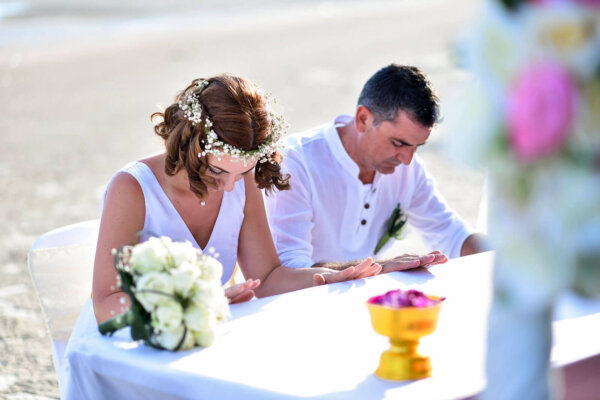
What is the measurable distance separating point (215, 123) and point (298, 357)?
46.5 inches

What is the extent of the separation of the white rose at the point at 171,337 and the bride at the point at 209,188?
688mm

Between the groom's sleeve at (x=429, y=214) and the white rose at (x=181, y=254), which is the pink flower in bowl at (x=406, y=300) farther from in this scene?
the groom's sleeve at (x=429, y=214)

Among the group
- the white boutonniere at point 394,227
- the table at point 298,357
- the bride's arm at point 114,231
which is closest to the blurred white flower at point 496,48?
the table at point 298,357

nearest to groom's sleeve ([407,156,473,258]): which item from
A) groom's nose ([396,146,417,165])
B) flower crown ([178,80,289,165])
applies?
groom's nose ([396,146,417,165])

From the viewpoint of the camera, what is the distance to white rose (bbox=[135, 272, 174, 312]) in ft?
6.44

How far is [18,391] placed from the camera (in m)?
4.28

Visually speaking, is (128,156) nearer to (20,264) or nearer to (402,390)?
(20,264)

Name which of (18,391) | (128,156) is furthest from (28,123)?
(18,391)

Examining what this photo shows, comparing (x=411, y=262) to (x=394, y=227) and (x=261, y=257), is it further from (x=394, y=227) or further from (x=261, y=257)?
(x=394, y=227)

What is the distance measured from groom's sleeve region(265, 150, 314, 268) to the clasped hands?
28.7 inches

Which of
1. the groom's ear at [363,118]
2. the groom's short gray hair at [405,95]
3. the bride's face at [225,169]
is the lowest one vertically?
the bride's face at [225,169]

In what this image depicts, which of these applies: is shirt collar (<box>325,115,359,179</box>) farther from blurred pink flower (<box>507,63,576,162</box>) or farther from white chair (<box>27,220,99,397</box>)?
blurred pink flower (<box>507,63,576,162</box>)

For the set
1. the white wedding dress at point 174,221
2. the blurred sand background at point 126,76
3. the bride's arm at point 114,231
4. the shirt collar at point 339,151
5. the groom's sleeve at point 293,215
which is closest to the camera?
the bride's arm at point 114,231

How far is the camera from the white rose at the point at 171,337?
2020 millimetres
